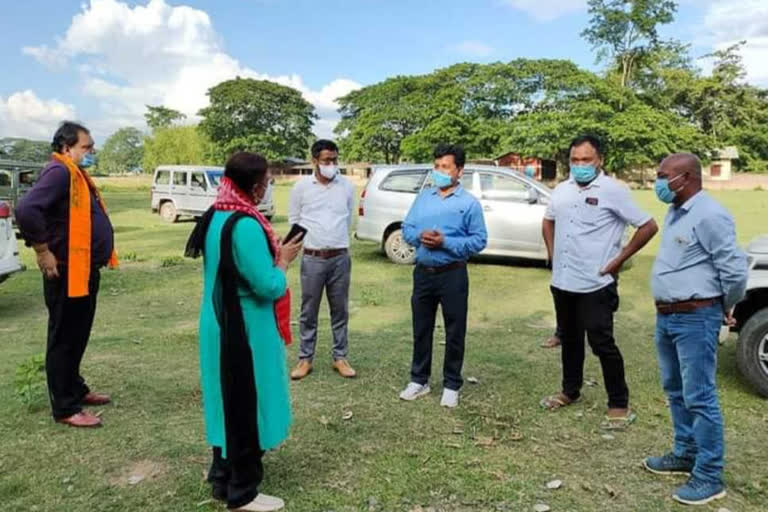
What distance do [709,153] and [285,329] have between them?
176 feet

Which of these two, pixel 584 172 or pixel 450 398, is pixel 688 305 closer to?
pixel 584 172

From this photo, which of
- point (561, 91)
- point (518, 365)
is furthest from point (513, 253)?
point (561, 91)

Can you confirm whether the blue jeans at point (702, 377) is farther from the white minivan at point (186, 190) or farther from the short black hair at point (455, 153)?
the white minivan at point (186, 190)

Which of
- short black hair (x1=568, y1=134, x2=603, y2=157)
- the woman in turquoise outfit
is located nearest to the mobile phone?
the woman in turquoise outfit

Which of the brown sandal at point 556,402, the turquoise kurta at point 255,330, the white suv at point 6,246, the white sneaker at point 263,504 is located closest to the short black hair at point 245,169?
→ the turquoise kurta at point 255,330

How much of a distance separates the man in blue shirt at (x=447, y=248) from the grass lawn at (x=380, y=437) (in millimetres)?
489

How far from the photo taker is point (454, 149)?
165 inches

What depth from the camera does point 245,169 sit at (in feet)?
8.63

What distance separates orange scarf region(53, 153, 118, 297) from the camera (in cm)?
370

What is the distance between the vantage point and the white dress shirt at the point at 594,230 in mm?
3855

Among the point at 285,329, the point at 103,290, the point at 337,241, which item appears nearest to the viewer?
the point at 285,329

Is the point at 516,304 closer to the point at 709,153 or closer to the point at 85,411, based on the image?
the point at 85,411

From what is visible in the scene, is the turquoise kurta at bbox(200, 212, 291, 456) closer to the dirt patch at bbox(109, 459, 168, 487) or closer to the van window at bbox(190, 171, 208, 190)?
the dirt patch at bbox(109, 459, 168, 487)

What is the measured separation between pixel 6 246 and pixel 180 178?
12.6 metres
